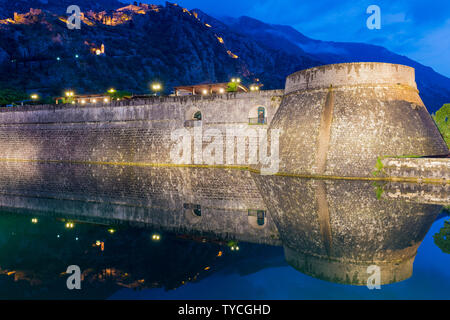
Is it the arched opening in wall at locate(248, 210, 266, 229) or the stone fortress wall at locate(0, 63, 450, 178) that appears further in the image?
Answer: the stone fortress wall at locate(0, 63, 450, 178)

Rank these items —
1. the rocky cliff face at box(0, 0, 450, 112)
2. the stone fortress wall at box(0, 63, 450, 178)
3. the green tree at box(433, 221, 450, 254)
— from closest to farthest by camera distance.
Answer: the green tree at box(433, 221, 450, 254)
the stone fortress wall at box(0, 63, 450, 178)
the rocky cliff face at box(0, 0, 450, 112)

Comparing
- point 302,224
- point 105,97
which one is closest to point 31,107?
point 105,97

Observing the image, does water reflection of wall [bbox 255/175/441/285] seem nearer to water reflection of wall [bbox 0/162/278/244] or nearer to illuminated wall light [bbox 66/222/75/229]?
water reflection of wall [bbox 0/162/278/244]

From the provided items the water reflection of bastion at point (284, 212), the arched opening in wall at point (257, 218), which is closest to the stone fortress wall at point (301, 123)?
the water reflection of bastion at point (284, 212)

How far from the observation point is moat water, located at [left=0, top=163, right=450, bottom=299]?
16.1 ft

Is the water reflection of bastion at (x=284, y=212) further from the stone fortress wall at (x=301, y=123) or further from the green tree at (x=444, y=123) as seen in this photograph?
the green tree at (x=444, y=123)

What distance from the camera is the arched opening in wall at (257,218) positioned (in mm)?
8505

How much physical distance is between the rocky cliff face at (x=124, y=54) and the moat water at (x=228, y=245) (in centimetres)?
6440

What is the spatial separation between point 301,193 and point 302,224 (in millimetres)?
4532

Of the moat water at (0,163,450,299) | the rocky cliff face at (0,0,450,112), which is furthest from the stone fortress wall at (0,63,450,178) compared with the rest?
the rocky cliff face at (0,0,450,112)

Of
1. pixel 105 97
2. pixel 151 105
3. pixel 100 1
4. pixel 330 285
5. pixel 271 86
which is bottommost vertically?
pixel 330 285

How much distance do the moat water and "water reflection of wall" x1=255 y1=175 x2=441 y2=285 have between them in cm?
3
